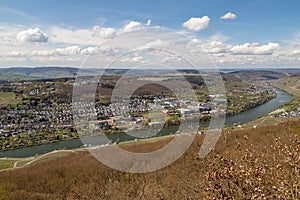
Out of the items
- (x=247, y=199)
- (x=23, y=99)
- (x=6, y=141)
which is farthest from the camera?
(x=23, y=99)

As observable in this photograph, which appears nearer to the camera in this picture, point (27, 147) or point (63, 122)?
point (27, 147)

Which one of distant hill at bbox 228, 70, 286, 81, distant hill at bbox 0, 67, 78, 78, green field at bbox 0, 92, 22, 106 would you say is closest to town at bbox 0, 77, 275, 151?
green field at bbox 0, 92, 22, 106

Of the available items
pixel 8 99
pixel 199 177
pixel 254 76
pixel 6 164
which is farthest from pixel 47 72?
pixel 199 177

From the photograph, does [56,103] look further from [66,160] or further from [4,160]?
[66,160]

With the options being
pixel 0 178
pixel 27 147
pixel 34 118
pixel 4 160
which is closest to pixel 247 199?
pixel 0 178

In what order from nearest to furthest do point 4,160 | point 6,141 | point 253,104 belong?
point 4,160 → point 6,141 → point 253,104

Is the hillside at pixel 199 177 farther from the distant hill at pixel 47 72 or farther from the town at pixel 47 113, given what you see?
the distant hill at pixel 47 72

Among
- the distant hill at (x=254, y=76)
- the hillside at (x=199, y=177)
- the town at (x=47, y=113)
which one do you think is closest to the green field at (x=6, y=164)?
the hillside at (x=199, y=177)

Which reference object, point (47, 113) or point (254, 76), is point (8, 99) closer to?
point (47, 113)
